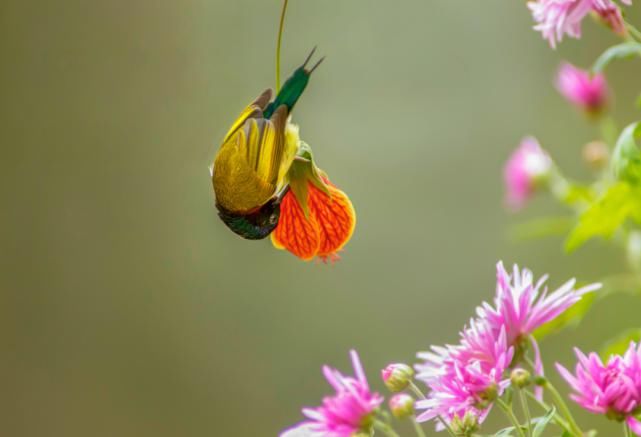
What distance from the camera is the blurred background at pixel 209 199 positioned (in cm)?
279

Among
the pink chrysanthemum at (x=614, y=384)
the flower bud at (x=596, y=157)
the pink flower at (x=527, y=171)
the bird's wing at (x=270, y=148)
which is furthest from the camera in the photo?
the pink flower at (x=527, y=171)

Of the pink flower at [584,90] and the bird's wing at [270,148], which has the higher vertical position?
the bird's wing at [270,148]

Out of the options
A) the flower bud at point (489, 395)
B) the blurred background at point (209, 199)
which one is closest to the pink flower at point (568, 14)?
the flower bud at point (489, 395)

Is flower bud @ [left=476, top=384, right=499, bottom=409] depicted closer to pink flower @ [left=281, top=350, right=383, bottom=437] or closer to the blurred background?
pink flower @ [left=281, top=350, right=383, bottom=437]

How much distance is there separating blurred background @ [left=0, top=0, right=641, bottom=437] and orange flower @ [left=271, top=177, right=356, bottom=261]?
2.20 meters

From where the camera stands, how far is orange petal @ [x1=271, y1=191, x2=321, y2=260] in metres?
0.52

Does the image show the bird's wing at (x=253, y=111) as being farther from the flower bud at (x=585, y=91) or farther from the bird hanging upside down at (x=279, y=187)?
the flower bud at (x=585, y=91)

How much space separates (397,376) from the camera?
45 centimetres

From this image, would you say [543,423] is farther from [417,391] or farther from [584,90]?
[584,90]

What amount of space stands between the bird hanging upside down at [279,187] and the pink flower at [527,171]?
0.59m

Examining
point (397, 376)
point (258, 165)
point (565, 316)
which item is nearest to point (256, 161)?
point (258, 165)

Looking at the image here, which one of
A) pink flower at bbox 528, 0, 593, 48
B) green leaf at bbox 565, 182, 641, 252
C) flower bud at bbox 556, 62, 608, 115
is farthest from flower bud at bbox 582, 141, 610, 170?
pink flower at bbox 528, 0, 593, 48

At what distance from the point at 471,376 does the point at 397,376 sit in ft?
0.19

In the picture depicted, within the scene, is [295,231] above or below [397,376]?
above
